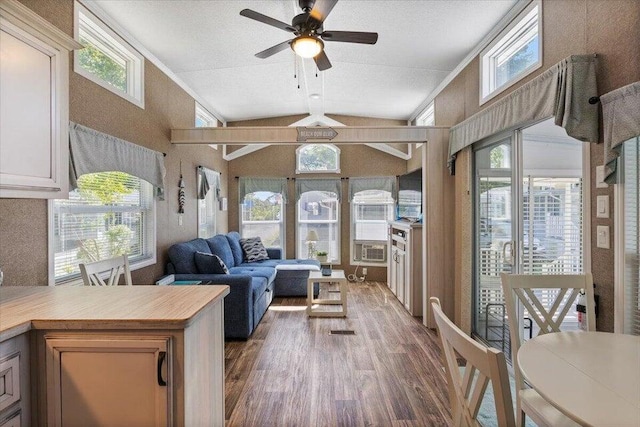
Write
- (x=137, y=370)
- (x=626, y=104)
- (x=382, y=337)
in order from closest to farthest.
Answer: (x=137, y=370) < (x=626, y=104) < (x=382, y=337)

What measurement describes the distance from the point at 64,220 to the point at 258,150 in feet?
14.3

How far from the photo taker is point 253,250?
5.76m

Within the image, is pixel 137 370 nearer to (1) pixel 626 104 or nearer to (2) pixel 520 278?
(2) pixel 520 278

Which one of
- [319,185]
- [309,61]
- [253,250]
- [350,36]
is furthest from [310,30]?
[319,185]

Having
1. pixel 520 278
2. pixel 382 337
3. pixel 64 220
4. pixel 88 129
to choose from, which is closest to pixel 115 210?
pixel 64 220

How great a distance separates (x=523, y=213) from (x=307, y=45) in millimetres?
2233

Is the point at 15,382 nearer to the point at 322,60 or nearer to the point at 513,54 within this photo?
the point at 322,60

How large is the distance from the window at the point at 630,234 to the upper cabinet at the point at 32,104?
2904 mm

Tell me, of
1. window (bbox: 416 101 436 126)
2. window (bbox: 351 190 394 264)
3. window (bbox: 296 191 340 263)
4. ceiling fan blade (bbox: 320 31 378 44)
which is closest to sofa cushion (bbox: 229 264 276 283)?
window (bbox: 296 191 340 263)

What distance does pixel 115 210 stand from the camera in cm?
305

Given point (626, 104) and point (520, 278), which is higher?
point (626, 104)

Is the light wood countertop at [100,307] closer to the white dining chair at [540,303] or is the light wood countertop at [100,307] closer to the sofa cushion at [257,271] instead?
the white dining chair at [540,303]

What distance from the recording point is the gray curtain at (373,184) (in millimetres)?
6418

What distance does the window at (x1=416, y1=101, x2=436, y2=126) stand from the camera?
4.87 m
